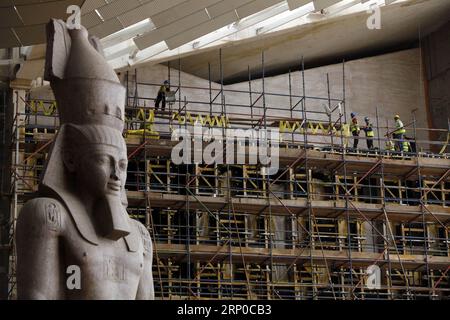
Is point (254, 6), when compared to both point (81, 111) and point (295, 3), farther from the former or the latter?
point (81, 111)

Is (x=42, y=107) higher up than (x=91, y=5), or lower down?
lower down

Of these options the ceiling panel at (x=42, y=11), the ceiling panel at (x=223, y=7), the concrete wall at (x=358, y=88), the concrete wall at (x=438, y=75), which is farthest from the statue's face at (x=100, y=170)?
the concrete wall at (x=438, y=75)

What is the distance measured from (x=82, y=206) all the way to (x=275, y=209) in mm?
16174

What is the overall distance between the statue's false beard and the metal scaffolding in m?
13.6

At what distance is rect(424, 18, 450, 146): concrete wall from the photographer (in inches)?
1409

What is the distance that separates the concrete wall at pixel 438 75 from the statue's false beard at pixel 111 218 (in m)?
24.4

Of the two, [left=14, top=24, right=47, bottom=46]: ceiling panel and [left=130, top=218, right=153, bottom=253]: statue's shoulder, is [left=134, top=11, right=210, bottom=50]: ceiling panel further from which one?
[left=130, top=218, right=153, bottom=253]: statue's shoulder

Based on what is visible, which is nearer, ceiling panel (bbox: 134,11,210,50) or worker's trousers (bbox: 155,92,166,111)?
ceiling panel (bbox: 134,11,210,50)

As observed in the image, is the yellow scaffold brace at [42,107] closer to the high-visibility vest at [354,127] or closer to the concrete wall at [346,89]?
the concrete wall at [346,89]

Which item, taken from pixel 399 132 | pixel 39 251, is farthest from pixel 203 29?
pixel 39 251

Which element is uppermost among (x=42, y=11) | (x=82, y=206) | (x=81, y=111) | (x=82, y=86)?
(x=42, y=11)

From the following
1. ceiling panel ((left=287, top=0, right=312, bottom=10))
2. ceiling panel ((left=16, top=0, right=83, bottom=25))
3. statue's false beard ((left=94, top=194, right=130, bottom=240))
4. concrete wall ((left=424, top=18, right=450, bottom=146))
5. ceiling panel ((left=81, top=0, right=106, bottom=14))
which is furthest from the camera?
concrete wall ((left=424, top=18, right=450, bottom=146))

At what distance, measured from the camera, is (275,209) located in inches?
1112

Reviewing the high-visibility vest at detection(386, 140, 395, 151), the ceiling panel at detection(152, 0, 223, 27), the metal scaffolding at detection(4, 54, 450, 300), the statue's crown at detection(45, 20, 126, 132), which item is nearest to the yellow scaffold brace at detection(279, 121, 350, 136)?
the metal scaffolding at detection(4, 54, 450, 300)
